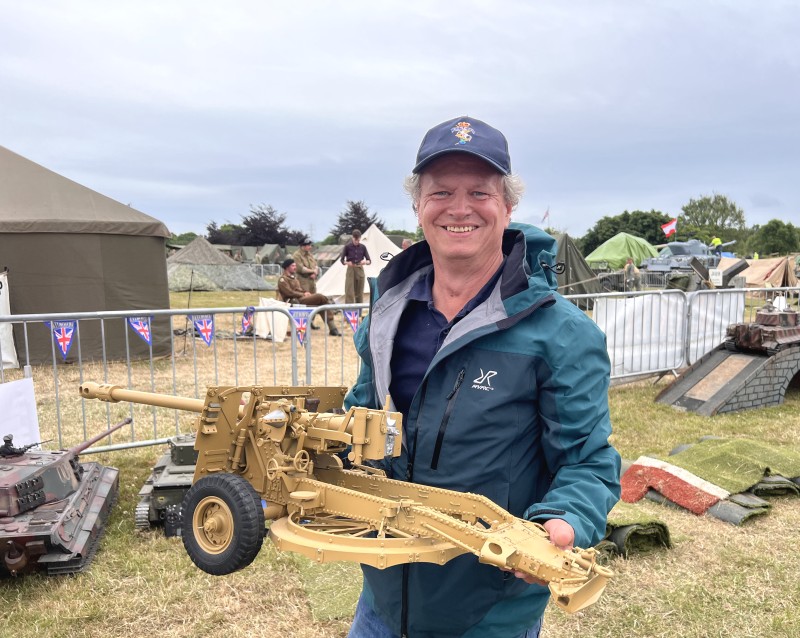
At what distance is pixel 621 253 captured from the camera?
3103 centimetres

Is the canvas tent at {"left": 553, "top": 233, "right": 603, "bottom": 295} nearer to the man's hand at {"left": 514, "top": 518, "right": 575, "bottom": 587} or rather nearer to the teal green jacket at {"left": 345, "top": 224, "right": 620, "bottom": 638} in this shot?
the teal green jacket at {"left": 345, "top": 224, "right": 620, "bottom": 638}

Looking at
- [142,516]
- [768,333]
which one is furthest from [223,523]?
[768,333]

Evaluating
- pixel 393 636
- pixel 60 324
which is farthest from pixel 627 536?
pixel 60 324

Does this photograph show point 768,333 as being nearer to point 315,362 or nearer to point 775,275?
point 315,362

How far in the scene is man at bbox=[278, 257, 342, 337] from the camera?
13931 millimetres

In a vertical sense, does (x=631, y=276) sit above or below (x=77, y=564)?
above

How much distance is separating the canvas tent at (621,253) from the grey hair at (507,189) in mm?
29805

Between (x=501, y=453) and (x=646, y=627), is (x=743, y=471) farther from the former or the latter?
(x=501, y=453)

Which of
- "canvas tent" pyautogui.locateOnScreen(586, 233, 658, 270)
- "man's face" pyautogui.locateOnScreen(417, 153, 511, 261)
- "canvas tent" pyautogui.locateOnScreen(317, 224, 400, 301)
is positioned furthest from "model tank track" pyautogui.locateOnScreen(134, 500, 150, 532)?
"canvas tent" pyautogui.locateOnScreen(586, 233, 658, 270)

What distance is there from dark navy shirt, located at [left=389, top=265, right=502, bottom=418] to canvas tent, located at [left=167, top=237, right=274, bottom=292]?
28307mm

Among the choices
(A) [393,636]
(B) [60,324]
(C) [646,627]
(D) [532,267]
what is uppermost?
(D) [532,267]

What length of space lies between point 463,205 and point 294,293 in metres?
12.5

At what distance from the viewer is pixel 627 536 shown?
431cm

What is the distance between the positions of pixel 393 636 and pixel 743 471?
4.60m
